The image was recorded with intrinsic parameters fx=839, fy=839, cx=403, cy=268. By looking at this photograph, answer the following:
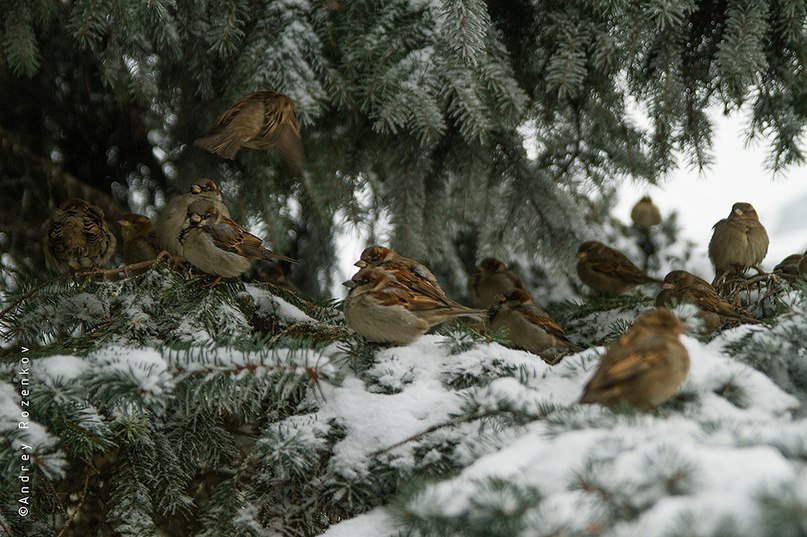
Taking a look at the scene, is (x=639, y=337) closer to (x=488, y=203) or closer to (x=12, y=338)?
(x=12, y=338)

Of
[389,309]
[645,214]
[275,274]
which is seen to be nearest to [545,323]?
[389,309]

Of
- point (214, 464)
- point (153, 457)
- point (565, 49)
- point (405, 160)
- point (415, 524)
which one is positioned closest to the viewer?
point (415, 524)

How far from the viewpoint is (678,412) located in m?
1.75

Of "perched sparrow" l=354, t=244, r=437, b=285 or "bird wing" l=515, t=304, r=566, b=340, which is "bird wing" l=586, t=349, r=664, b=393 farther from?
"bird wing" l=515, t=304, r=566, b=340

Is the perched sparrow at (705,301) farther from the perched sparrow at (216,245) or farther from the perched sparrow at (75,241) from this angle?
the perched sparrow at (75,241)

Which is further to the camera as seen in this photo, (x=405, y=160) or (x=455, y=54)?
(x=405, y=160)

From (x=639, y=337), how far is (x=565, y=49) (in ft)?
5.53

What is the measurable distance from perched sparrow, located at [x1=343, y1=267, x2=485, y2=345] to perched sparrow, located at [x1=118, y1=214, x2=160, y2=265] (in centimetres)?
146

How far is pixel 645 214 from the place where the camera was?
6.19m

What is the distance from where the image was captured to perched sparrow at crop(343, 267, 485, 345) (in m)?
2.74

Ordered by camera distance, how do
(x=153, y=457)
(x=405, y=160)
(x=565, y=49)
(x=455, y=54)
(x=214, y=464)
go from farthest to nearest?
(x=405, y=160) → (x=565, y=49) → (x=455, y=54) → (x=214, y=464) → (x=153, y=457)

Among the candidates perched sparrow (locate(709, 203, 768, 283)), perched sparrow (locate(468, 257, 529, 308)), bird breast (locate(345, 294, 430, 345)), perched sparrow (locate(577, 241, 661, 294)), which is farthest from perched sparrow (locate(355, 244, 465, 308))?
perched sparrow (locate(709, 203, 768, 283))

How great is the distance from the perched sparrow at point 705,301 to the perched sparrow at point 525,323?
18.0 inches

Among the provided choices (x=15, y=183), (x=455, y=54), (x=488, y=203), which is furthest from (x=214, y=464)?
(x=15, y=183)
